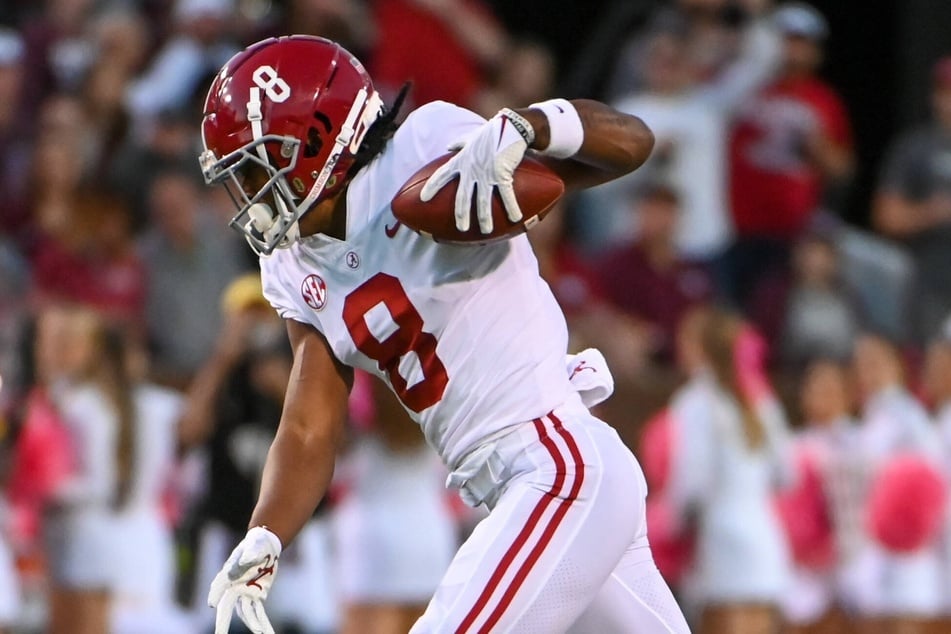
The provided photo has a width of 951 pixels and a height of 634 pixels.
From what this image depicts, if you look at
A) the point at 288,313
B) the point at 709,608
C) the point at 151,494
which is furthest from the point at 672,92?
the point at 288,313

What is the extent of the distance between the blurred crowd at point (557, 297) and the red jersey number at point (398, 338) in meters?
3.20

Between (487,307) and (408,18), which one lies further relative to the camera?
(408,18)

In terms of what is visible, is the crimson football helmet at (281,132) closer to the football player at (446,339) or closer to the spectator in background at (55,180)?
the football player at (446,339)

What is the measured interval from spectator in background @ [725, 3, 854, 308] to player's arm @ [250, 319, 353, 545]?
5357 millimetres

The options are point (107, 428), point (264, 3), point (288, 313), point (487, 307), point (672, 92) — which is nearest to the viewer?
point (487, 307)

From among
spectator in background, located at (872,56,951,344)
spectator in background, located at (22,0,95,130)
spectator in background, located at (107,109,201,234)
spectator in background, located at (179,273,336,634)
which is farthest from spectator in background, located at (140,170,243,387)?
spectator in background, located at (872,56,951,344)

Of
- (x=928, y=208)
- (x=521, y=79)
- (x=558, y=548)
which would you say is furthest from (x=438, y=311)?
(x=521, y=79)

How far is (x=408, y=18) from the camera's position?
30.2 ft

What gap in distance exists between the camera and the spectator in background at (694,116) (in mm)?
8828

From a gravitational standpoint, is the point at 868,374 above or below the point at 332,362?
below

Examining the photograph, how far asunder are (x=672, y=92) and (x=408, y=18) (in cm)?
134

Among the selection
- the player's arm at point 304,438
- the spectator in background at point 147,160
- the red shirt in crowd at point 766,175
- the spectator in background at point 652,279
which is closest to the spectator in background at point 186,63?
the spectator in background at point 147,160

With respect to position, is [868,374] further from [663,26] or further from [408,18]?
[408,18]

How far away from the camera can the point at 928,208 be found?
29.9 feet
